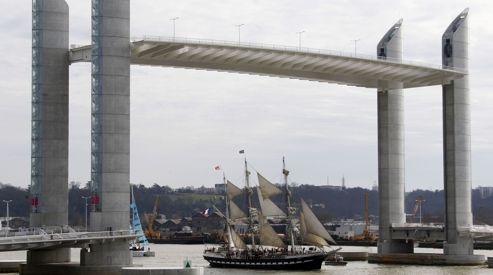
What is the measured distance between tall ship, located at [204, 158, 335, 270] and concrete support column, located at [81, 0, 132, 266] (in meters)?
27.8

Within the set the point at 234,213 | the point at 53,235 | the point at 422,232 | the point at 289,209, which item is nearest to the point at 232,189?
the point at 234,213

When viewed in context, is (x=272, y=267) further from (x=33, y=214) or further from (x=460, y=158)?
(x=33, y=214)

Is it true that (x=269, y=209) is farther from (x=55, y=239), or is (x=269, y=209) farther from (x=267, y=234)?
(x=55, y=239)

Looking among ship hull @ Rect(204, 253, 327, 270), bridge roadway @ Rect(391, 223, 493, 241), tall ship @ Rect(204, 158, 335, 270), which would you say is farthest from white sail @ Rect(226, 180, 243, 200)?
A: bridge roadway @ Rect(391, 223, 493, 241)

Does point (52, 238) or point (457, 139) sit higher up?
point (457, 139)

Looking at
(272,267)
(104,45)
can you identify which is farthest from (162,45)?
(272,267)

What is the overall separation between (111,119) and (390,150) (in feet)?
133

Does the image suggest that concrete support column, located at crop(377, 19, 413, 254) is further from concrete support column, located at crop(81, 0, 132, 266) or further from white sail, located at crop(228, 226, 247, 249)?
concrete support column, located at crop(81, 0, 132, 266)

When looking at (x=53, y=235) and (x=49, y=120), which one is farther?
(x=49, y=120)

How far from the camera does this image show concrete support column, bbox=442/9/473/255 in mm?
106750

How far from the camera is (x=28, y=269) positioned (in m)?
84.9

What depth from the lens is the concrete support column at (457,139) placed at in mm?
106750

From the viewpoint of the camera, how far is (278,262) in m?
106

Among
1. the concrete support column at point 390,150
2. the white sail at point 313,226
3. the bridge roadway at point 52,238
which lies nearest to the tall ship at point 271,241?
the white sail at point 313,226
